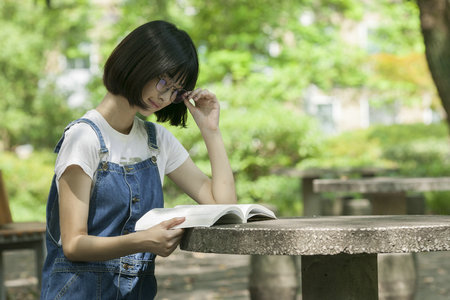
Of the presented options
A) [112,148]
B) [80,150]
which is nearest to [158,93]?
[112,148]

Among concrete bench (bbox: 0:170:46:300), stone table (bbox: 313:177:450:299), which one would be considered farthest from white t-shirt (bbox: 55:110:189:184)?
stone table (bbox: 313:177:450:299)

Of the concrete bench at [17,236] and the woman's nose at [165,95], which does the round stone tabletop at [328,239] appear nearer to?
the woman's nose at [165,95]

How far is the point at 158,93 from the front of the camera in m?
2.53

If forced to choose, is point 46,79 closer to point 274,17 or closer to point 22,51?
point 22,51

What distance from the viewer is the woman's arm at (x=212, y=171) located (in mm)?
2896

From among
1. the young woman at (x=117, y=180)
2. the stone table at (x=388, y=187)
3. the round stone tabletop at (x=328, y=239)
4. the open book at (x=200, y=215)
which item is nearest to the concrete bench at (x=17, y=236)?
the young woman at (x=117, y=180)

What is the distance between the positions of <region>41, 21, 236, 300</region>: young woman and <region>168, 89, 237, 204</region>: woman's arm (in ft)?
0.76

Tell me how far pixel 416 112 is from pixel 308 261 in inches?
898

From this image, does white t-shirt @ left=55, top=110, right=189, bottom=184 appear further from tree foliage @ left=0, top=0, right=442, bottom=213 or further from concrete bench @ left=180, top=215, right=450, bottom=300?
tree foliage @ left=0, top=0, right=442, bottom=213

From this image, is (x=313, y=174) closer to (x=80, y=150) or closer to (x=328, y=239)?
(x=80, y=150)

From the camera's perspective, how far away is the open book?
2215 mm

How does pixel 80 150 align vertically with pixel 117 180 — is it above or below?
above

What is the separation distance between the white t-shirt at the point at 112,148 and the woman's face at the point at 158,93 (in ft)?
0.41

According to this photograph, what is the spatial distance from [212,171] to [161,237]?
0.76 m
